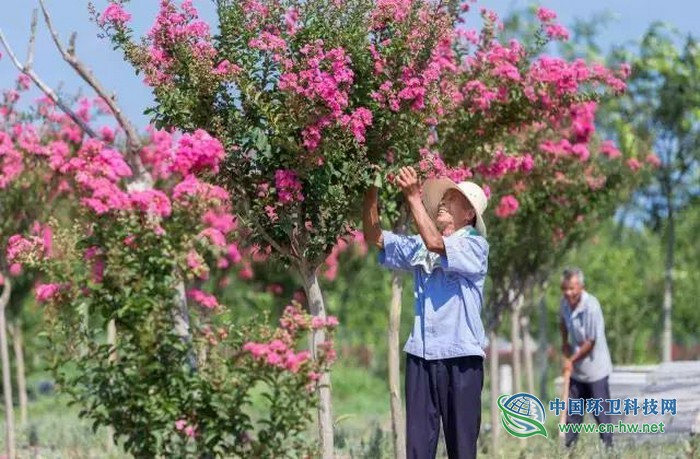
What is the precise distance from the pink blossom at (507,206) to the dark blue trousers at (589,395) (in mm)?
1700

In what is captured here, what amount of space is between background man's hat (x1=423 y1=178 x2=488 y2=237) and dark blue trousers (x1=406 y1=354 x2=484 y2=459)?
0.68m

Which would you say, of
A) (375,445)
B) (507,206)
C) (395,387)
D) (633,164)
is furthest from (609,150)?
(395,387)

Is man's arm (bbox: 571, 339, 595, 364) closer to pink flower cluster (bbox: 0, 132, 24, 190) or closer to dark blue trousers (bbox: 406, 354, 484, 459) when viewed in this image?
dark blue trousers (bbox: 406, 354, 484, 459)

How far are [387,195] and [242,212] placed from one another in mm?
1370

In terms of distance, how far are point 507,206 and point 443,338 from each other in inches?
210

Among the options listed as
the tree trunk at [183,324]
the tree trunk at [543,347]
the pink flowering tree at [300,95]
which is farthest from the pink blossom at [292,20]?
the tree trunk at [543,347]

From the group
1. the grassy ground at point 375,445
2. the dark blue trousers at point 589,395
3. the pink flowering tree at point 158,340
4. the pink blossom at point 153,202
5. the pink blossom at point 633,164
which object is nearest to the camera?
the pink flowering tree at point 158,340

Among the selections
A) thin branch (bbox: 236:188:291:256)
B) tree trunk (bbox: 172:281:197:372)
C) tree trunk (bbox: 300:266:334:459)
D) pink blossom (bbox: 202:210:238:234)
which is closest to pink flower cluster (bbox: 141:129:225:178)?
tree trunk (bbox: 172:281:197:372)

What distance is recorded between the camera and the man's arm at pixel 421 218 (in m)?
5.99

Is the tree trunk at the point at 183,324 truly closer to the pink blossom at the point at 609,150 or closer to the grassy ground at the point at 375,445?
the grassy ground at the point at 375,445

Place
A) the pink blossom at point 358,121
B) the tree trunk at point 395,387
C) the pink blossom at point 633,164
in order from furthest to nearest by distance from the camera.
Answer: the pink blossom at point 633,164, the tree trunk at point 395,387, the pink blossom at point 358,121

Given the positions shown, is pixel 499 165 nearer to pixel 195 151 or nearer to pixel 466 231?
pixel 466 231

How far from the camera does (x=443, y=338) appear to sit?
610 centimetres

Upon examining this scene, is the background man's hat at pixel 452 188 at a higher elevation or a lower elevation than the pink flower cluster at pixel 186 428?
higher
